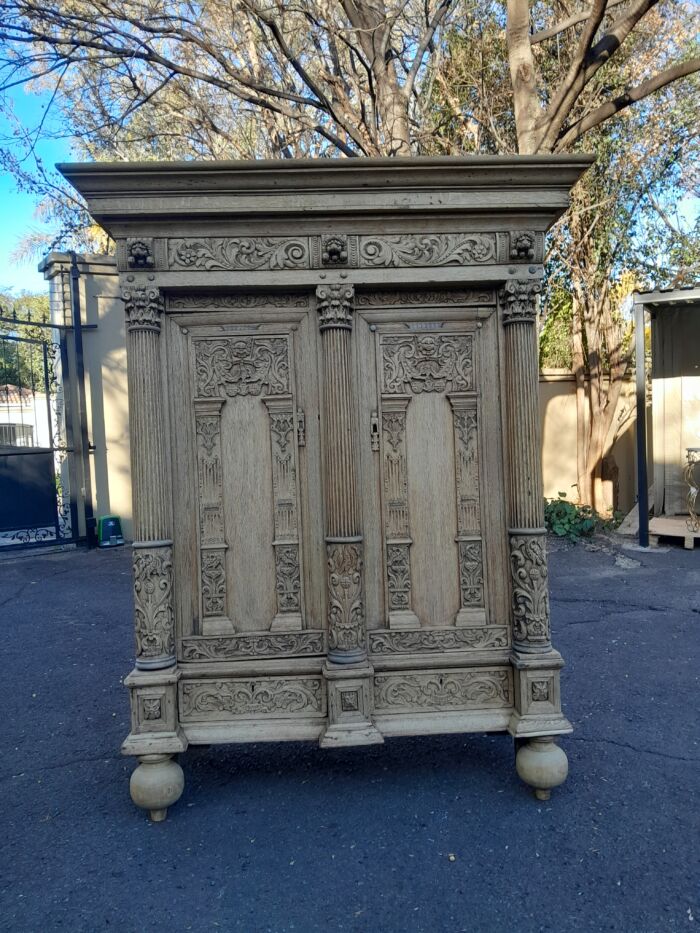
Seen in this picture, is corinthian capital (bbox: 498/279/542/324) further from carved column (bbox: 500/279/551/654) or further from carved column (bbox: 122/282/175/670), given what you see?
carved column (bbox: 122/282/175/670)

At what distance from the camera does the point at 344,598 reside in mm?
2646

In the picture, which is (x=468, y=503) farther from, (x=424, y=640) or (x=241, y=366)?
(x=241, y=366)

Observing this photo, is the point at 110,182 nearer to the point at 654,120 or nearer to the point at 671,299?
the point at 671,299

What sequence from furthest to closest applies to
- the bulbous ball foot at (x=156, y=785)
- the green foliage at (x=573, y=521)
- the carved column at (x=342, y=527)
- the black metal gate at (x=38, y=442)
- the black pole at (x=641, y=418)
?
the green foliage at (x=573, y=521) < the black metal gate at (x=38, y=442) < the black pole at (x=641, y=418) < the carved column at (x=342, y=527) < the bulbous ball foot at (x=156, y=785)

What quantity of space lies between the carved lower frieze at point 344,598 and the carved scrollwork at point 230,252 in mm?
1225

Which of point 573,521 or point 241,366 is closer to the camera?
point 241,366

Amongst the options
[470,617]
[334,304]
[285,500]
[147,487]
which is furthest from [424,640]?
[334,304]

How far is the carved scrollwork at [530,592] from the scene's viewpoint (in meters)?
2.66

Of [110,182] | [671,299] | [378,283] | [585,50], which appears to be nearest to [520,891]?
[378,283]

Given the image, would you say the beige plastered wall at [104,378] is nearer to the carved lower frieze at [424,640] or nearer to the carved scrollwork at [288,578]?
the carved scrollwork at [288,578]

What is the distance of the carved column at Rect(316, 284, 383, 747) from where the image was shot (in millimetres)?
2631

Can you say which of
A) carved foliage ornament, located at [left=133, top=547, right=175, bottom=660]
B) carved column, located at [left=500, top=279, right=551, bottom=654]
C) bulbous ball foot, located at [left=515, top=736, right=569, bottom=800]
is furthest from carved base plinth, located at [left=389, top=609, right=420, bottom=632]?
carved foliage ornament, located at [left=133, top=547, right=175, bottom=660]

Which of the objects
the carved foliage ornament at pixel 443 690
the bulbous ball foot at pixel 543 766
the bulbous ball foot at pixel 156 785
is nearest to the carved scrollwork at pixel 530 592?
the carved foliage ornament at pixel 443 690

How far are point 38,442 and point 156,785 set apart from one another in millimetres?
7385
